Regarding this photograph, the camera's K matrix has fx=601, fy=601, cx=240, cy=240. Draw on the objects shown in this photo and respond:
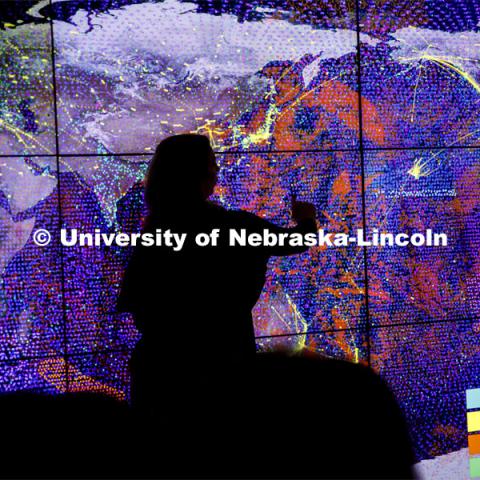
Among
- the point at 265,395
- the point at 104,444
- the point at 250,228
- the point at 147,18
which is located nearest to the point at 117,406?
the point at 104,444

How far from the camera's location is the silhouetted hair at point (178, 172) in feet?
6.42

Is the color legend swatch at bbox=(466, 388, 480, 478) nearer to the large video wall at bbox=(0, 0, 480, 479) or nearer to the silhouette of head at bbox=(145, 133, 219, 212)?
the large video wall at bbox=(0, 0, 480, 479)

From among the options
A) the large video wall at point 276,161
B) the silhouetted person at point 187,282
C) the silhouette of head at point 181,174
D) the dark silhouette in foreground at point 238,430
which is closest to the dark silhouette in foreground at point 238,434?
the dark silhouette in foreground at point 238,430

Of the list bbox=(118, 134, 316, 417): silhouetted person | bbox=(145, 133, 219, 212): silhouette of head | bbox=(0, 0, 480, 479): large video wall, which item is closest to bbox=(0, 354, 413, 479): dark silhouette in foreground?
bbox=(118, 134, 316, 417): silhouetted person

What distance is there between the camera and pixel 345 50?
247 centimetres

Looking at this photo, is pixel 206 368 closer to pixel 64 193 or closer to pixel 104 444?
pixel 64 193

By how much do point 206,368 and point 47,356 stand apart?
24.1 inches

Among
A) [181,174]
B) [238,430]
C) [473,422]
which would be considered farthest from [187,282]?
[473,422]

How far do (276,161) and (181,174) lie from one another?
1.90 feet

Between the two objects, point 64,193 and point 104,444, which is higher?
point 64,193

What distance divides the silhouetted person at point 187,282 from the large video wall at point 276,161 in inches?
14.2

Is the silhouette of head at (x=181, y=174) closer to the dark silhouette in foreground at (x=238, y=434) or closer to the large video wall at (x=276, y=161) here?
the large video wall at (x=276, y=161)

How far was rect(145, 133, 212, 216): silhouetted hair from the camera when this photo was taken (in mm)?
1957

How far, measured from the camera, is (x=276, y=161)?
7.93 feet
